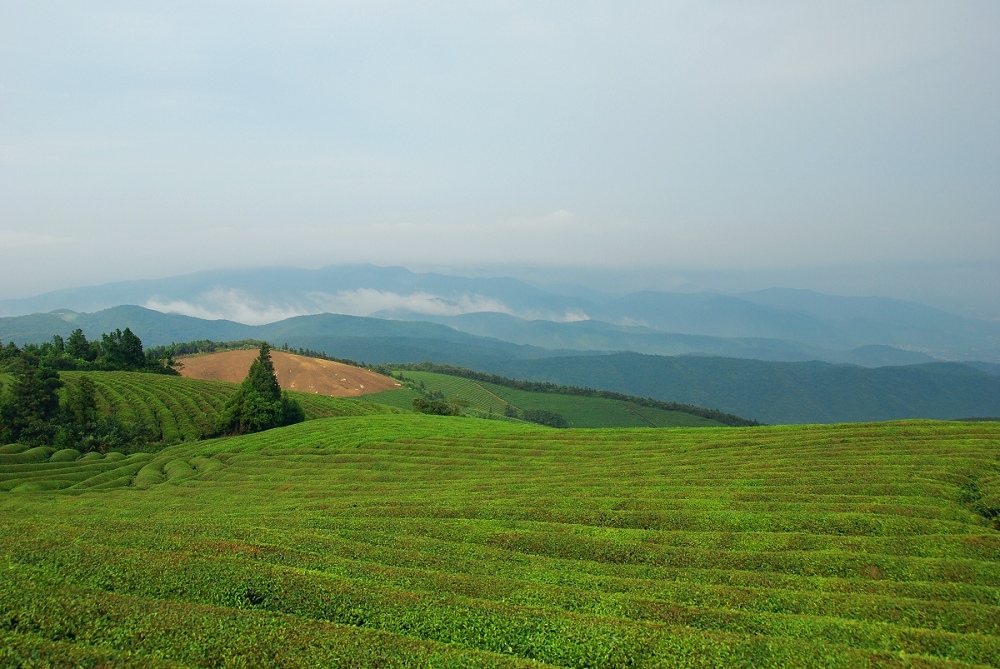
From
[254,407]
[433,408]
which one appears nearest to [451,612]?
[254,407]

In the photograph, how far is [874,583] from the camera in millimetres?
17641

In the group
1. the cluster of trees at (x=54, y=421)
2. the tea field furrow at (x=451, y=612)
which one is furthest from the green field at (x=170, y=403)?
the tea field furrow at (x=451, y=612)

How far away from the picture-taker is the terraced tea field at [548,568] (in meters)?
12.4

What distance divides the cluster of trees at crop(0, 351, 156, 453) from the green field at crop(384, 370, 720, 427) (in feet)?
289

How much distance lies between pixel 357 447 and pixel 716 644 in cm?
4377

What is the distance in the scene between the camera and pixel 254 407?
71188 mm

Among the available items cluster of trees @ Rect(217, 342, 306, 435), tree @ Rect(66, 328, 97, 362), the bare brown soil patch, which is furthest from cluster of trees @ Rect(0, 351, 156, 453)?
the bare brown soil patch

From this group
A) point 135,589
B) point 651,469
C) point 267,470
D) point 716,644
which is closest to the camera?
point 716,644

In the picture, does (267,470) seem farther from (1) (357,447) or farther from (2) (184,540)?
(2) (184,540)

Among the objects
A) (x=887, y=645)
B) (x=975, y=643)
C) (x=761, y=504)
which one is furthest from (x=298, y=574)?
(x=761, y=504)

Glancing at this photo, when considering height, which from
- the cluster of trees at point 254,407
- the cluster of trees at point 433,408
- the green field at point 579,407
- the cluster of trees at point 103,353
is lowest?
the green field at point 579,407

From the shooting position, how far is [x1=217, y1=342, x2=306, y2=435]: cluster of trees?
233ft

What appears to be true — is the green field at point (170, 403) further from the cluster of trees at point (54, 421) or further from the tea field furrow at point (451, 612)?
the tea field furrow at point (451, 612)

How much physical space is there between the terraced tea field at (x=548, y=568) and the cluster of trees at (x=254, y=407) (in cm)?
Result: 3292
